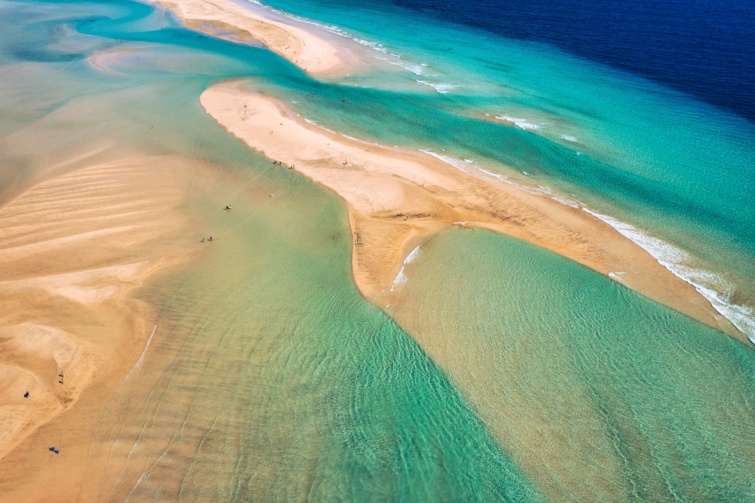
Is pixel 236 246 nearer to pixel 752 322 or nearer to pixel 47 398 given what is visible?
pixel 47 398

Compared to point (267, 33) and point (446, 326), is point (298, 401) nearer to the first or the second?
point (446, 326)

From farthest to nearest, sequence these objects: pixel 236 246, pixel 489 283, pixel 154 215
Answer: pixel 154 215
pixel 236 246
pixel 489 283

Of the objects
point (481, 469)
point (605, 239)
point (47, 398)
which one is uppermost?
point (605, 239)

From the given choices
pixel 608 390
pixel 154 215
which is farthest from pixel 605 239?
pixel 154 215

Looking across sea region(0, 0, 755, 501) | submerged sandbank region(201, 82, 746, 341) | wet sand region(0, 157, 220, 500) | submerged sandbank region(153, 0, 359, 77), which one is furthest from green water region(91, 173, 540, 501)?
submerged sandbank region(153, 0, 359, 77)

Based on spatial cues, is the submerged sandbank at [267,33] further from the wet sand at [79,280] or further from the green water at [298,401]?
the green water at [298,401]

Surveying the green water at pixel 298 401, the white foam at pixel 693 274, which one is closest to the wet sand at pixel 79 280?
the green water at pixel 298 401
